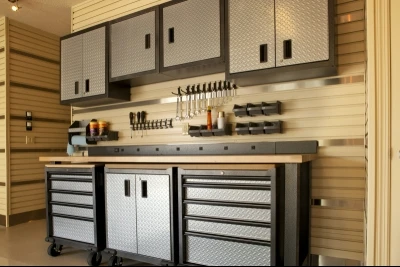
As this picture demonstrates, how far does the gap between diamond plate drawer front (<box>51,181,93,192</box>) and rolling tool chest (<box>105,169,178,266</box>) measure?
0.24m

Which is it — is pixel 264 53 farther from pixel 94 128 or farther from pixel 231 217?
pixel 94 128

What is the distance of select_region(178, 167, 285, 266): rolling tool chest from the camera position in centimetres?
202

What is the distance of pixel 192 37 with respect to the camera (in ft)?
9.45

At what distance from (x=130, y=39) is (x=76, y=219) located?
6.69 ft

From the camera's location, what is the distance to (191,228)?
7.55 feet

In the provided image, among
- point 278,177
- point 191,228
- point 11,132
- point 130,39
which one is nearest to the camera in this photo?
point 278,177

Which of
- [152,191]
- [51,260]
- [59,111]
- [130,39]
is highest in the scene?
[130,39]

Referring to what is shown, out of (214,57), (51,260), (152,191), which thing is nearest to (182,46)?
(214,57)

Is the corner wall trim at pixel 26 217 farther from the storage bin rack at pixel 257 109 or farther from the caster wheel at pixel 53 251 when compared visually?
the storage bin rack at pixel 257 109

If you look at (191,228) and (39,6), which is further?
(39,6)

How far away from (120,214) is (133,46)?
73.0 inches

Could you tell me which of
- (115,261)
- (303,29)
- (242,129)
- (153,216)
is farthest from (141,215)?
(303,29)

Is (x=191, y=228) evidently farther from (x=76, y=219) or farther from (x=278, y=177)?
(x=76, y=219)

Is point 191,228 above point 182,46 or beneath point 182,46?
beneath
